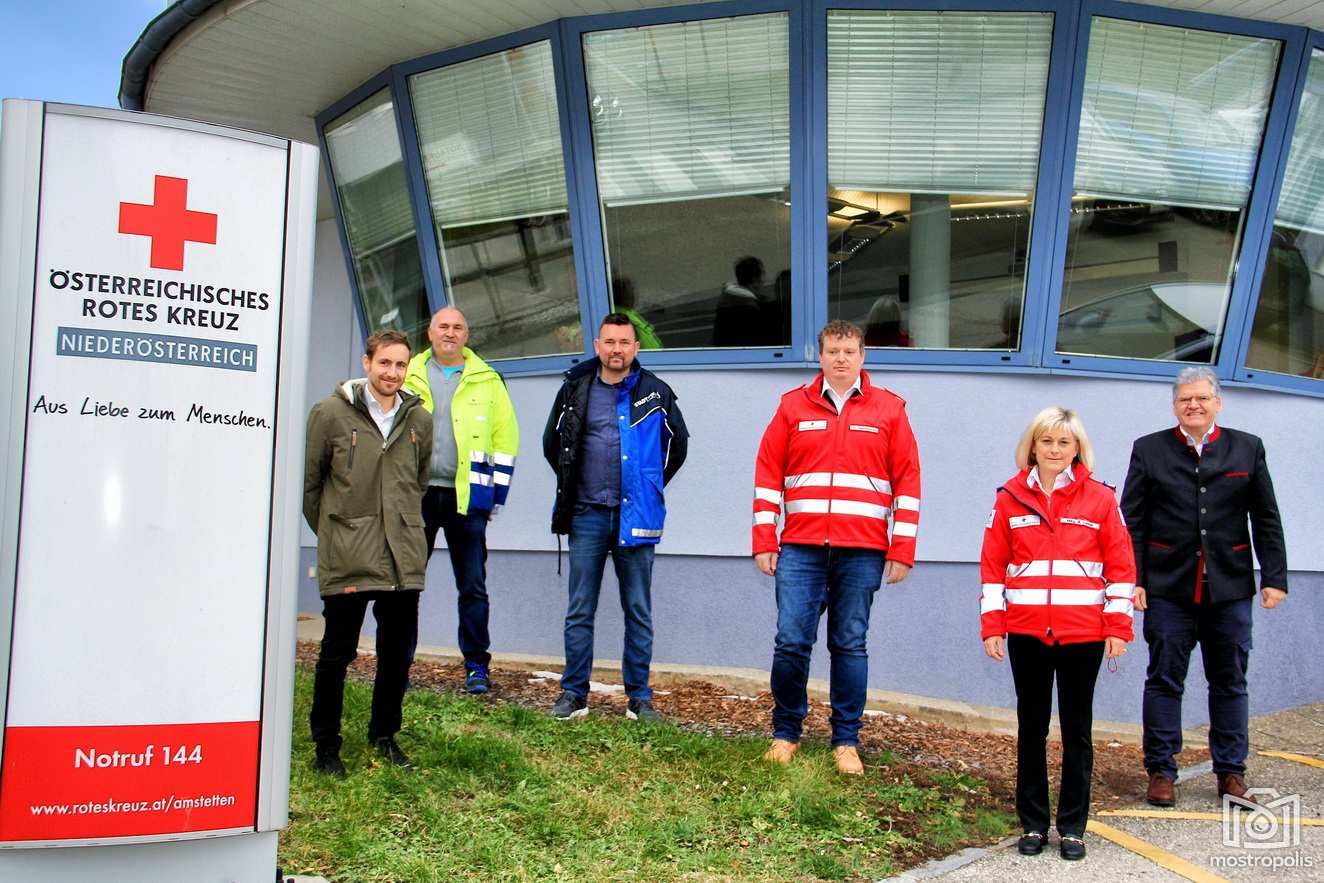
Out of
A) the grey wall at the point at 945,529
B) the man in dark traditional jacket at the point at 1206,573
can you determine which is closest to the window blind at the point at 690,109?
the grey wall at the point at 945,529

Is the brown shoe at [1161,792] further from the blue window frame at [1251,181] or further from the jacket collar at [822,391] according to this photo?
the blue window frame at [1251,181]

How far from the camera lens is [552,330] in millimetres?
8742

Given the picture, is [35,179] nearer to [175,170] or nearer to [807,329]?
[175,170]

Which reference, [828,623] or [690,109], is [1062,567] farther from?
[690,109]

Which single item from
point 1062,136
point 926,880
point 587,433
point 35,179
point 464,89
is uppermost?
point 464,89

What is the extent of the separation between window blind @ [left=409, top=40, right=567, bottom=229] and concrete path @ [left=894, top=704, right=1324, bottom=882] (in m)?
5.38

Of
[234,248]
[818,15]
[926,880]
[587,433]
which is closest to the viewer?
[234,248]

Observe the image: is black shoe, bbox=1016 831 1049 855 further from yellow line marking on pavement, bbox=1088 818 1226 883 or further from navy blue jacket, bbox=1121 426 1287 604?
navy blue jacket, bbox=1121 426 1287 604

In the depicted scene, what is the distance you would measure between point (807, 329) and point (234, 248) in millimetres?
4805

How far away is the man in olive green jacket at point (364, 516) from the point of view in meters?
5.05

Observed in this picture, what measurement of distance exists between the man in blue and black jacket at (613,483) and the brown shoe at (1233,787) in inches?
106

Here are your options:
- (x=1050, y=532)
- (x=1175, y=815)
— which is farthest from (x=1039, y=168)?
(x=1175, y=815)

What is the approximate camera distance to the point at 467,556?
6852 mm

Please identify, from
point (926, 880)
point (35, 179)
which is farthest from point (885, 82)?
point (35, 179)
